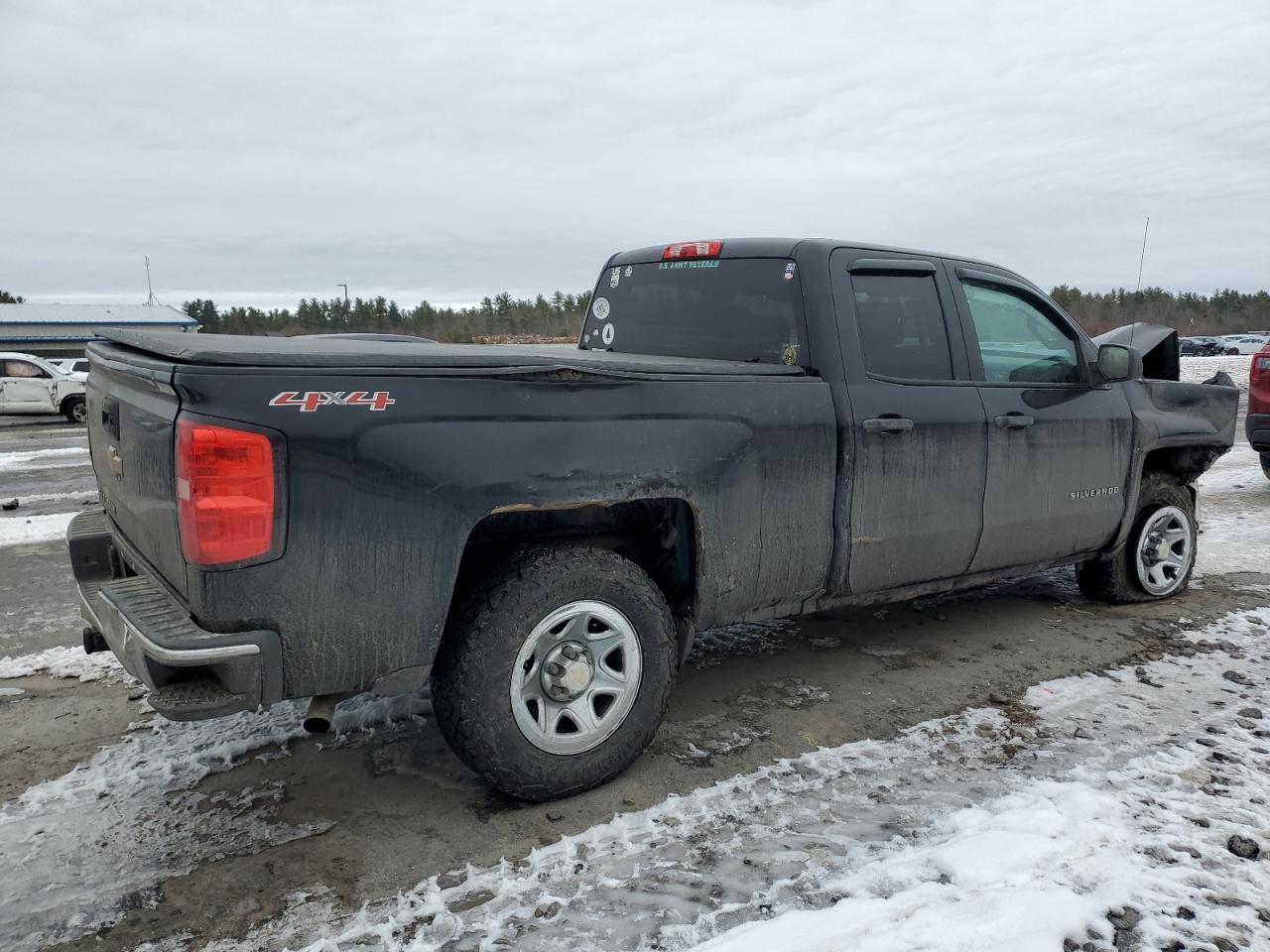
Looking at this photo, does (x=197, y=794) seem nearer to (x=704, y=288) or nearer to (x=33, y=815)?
(x=33, y=815)

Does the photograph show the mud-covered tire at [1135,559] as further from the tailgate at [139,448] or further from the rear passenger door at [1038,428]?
the tailgate at [139,448]

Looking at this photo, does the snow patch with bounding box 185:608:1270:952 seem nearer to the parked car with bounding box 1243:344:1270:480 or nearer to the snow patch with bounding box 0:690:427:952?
the snow patch with bounding box 0:690:427:952

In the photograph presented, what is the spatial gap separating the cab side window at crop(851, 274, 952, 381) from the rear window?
33 cm

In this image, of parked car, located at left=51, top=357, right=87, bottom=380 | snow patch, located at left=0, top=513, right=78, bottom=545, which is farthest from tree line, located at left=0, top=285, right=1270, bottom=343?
snow patch, located at left=0, top=513, right=78, bottom=545

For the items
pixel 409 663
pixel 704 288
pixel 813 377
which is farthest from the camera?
pixel 704 288

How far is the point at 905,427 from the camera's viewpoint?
386cm

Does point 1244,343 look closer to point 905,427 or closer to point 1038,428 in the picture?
point 1038,428

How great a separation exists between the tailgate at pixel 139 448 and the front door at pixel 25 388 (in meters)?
19.3

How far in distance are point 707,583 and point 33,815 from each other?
7.80 feet

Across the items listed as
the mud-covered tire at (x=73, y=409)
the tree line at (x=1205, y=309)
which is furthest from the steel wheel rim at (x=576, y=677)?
the tree line at (x=1205, y=309)

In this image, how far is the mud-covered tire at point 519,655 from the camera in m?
2.85

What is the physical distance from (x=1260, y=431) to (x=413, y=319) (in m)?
45.7

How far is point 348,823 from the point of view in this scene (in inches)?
117

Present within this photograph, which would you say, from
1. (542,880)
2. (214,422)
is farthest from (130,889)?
(214,422)
